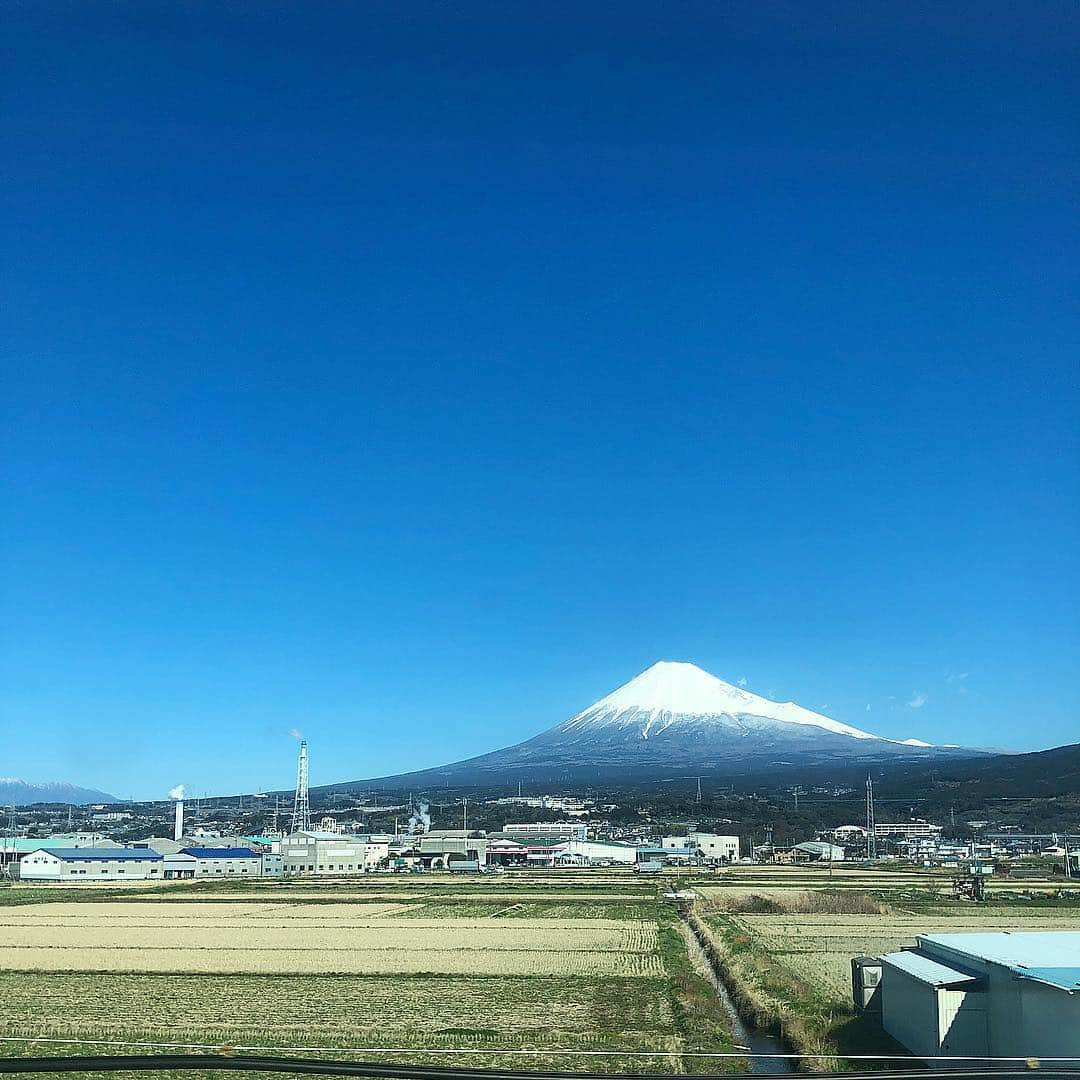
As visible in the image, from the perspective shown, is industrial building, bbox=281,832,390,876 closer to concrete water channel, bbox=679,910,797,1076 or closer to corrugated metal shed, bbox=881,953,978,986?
concrete water channel, bbox=679,910,797,1076

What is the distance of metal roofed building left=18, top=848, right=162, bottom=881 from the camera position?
39750mm

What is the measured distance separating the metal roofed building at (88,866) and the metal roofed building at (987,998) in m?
37.1

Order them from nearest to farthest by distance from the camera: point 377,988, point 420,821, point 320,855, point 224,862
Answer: point 377,988, point 224,862, point 320,855, point 420,821

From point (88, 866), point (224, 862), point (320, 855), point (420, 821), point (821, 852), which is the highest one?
point (88, 866)

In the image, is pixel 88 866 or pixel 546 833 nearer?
pixel 88 866

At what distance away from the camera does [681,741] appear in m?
141

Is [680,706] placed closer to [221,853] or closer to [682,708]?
[682,708]

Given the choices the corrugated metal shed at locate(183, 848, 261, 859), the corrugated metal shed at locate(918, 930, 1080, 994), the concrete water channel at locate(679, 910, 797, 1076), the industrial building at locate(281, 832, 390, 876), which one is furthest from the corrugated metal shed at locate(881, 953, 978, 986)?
the corrugated metal shed at locate(183, 848, 261, 859)

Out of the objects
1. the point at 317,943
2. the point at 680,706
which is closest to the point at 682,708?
the point at 680,706

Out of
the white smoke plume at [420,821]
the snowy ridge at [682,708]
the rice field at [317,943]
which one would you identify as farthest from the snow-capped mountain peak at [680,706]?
the rice field at [317,943]

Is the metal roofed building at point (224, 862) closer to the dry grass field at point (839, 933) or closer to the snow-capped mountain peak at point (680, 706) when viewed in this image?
the dry grass field at point (839, 933)

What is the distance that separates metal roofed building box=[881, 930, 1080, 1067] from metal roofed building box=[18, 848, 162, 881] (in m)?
37.1

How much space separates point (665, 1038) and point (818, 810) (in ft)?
227

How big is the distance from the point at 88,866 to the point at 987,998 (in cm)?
3957
